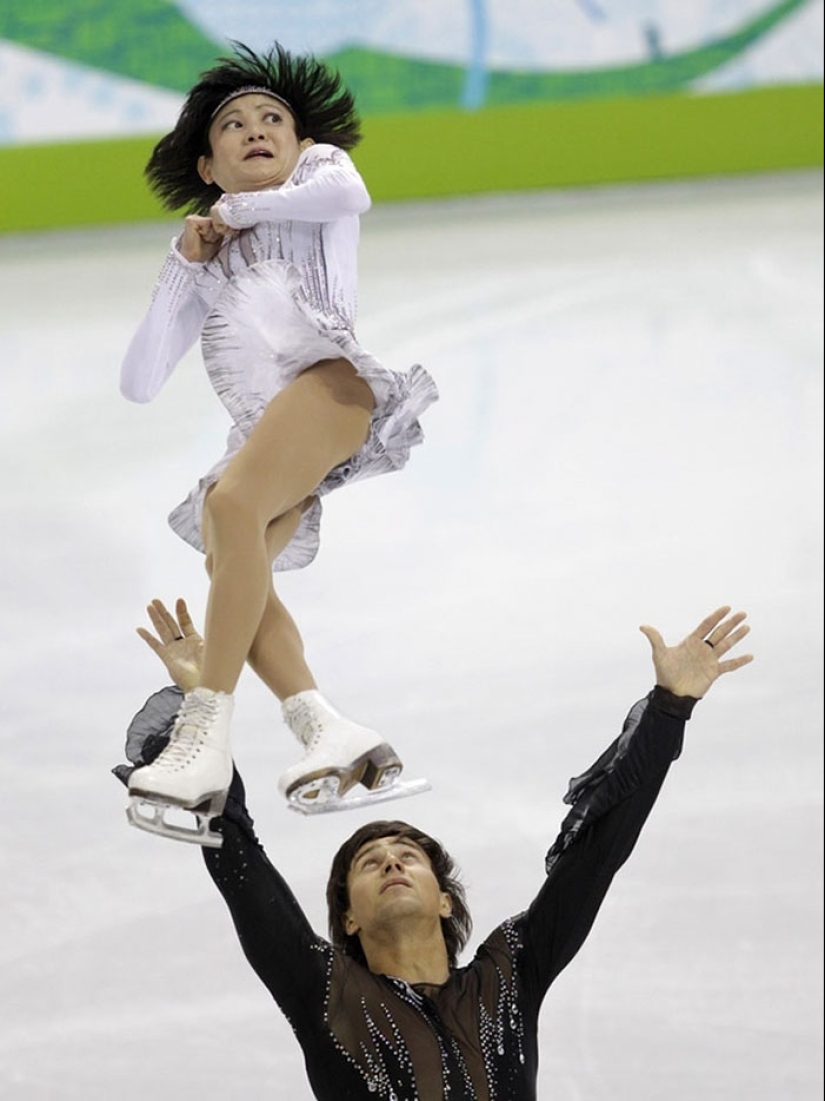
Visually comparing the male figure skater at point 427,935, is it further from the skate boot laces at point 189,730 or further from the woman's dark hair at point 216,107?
the woman's dark hair at point 216,107

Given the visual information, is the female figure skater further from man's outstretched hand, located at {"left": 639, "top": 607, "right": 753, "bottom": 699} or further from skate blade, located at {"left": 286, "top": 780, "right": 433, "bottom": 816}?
man's outstretched hand, located at {"left": 639, "top": 607, "right": 753, "bottom": 699}

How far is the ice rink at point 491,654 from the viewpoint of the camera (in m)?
4.41

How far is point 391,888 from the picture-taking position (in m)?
3.23

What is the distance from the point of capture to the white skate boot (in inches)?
89.5

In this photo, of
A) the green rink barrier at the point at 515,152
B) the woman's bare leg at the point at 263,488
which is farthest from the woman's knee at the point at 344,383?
the green rink barrier at the point at 515,152

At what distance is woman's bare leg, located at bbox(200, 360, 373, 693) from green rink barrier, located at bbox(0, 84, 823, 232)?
7145 millimetres

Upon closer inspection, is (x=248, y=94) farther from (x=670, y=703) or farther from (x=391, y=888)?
(x=391, y=888)

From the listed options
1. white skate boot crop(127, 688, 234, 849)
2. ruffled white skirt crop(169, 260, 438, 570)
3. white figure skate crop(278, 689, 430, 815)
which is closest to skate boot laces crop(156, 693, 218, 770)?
white skate boot crop(127, 688, 234, 849)

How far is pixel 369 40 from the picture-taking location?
9.53m

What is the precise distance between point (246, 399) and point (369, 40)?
727 centimetres

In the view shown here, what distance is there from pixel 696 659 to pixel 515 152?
7.46m

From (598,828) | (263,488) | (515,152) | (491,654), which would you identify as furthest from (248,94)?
(515,152)

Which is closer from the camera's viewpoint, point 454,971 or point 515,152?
point 454,971

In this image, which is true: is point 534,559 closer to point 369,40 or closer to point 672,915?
point 672,915
